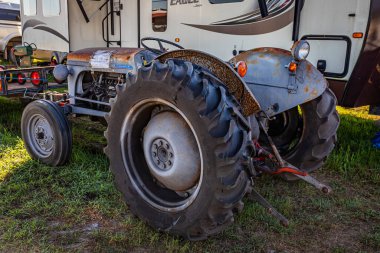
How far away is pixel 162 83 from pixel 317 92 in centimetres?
116

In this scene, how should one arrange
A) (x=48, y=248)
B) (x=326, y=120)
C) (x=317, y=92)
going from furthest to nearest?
(x=326, y=120) → (x=317, y=92) → (x=48, y=248)

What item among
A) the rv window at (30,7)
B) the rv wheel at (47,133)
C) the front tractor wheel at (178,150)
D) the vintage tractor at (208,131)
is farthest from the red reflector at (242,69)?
the rv window at (30,7)

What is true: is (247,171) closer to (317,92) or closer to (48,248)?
(317,92)

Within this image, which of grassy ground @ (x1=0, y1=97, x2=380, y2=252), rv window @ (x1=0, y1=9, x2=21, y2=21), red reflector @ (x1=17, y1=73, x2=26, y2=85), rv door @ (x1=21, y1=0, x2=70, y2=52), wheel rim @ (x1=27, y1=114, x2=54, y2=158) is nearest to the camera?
grassy ground @ (x1=0, y1=97, x2=380, y2=252)

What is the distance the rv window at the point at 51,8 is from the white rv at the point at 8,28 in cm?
594

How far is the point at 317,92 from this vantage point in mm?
2570

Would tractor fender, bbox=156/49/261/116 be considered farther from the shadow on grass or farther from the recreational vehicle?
the shadow on grass

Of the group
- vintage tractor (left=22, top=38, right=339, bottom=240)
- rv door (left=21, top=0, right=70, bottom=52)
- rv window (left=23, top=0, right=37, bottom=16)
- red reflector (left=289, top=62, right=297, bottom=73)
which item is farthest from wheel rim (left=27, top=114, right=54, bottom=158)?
rv window (left=23, top=0, right=37, bottom=16)

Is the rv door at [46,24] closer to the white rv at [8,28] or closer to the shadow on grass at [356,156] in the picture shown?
the white rv at [8,28]

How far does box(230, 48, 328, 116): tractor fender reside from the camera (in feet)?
8.44

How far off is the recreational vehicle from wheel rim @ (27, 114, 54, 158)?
1 centimetres

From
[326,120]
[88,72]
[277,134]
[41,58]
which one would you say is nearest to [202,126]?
[326,120]

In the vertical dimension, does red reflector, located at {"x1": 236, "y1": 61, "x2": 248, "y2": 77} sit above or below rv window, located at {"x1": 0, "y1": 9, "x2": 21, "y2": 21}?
below

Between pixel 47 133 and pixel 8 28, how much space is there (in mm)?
12908
